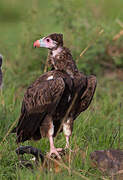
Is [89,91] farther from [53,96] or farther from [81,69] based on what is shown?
[81,69]

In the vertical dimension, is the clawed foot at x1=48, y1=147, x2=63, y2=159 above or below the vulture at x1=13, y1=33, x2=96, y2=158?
below

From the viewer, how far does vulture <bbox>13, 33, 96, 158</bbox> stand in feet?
17.5

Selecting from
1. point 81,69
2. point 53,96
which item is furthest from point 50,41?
point 81,69

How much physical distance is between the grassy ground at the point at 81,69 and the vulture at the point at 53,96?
0.26 m

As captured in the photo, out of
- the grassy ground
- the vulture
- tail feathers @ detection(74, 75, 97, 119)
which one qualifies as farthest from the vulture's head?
the grassy ground

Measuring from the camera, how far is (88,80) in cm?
559

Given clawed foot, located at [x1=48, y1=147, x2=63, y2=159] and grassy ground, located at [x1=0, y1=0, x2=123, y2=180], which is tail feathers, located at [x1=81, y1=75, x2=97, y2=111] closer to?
grassy ground, located at [x1=0, y1=0, x2=123, y2=180]

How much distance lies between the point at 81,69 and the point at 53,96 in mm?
4043

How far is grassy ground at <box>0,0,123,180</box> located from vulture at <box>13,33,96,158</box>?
0.26 metres

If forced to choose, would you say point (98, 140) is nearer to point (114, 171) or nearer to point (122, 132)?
point (122, 132)

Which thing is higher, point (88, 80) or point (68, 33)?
point (68, 33)

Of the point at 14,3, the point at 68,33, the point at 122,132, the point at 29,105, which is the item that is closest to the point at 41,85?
the point at 29,105

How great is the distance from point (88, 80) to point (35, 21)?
4.39 metres

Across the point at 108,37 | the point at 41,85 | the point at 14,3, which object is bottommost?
the point at 41,85
